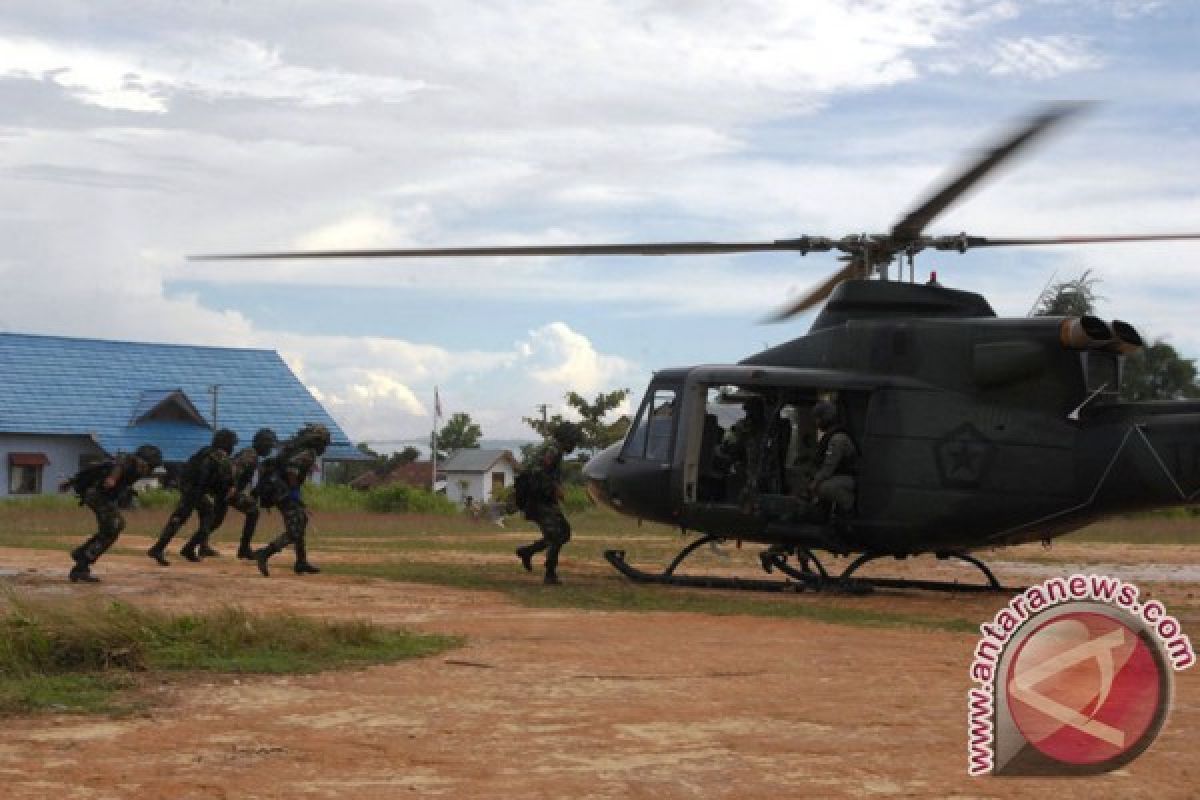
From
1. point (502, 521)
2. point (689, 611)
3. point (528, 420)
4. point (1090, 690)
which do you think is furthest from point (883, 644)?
point (528, 420)

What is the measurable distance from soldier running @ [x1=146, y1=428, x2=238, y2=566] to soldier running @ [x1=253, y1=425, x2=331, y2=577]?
1.29 meters

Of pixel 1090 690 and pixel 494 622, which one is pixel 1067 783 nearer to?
pixel 1090 690

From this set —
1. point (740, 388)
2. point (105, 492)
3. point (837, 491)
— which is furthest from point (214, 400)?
point (837, 491)

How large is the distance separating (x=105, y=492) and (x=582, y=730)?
30.8ft

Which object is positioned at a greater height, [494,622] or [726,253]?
[726,253]

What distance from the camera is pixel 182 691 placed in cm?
821

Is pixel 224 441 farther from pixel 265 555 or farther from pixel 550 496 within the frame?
pixel 550 496

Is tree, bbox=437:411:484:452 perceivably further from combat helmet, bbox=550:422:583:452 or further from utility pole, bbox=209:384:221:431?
combat helmet, bbox=550:422:583:452

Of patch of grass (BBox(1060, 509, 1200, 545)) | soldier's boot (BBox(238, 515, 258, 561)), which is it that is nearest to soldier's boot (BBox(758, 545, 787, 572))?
soldier's boot (BBox(238, 515, 258, 561))

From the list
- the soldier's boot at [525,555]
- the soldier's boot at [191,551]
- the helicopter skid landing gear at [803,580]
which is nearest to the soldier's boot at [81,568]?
the soldier's boot at [191,551]

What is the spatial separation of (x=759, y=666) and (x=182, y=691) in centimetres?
374

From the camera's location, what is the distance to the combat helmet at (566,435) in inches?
611

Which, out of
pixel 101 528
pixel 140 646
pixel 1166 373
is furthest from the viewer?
pixel 1166 373

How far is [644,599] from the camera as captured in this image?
14.7m
